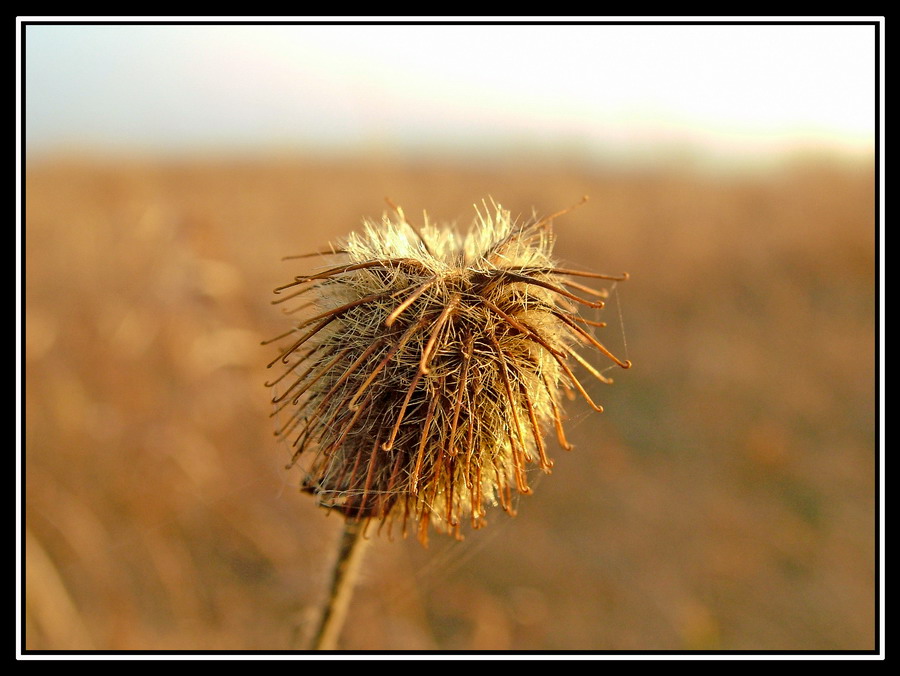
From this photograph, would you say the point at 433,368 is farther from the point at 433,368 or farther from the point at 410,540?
the point at 410,540

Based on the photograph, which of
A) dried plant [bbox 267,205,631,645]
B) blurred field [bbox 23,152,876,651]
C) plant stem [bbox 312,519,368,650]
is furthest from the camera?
blurred field [bbox 23,152,876,651]

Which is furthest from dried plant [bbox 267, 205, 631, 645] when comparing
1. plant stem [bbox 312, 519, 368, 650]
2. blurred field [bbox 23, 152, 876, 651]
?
blurred field [bbox 23, 152, 876, 651]

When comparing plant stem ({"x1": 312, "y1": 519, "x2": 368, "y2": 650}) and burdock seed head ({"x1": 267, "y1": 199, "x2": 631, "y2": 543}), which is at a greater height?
burdock seed head ({"x1": 267, "y1": 199, "x2": 631, "y2": 543})

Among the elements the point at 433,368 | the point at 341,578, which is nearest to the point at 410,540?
the point at 341,578

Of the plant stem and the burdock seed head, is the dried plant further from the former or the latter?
the plant stem

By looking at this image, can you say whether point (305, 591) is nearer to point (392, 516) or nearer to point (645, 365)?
point (392, 516)

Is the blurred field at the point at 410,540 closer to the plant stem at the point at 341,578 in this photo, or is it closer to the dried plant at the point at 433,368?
the plant stem at the point at 341,578

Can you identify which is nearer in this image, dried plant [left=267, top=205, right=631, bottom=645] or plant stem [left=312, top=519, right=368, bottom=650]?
dried plant [left=267, top=205, right=631, bottom=645]
